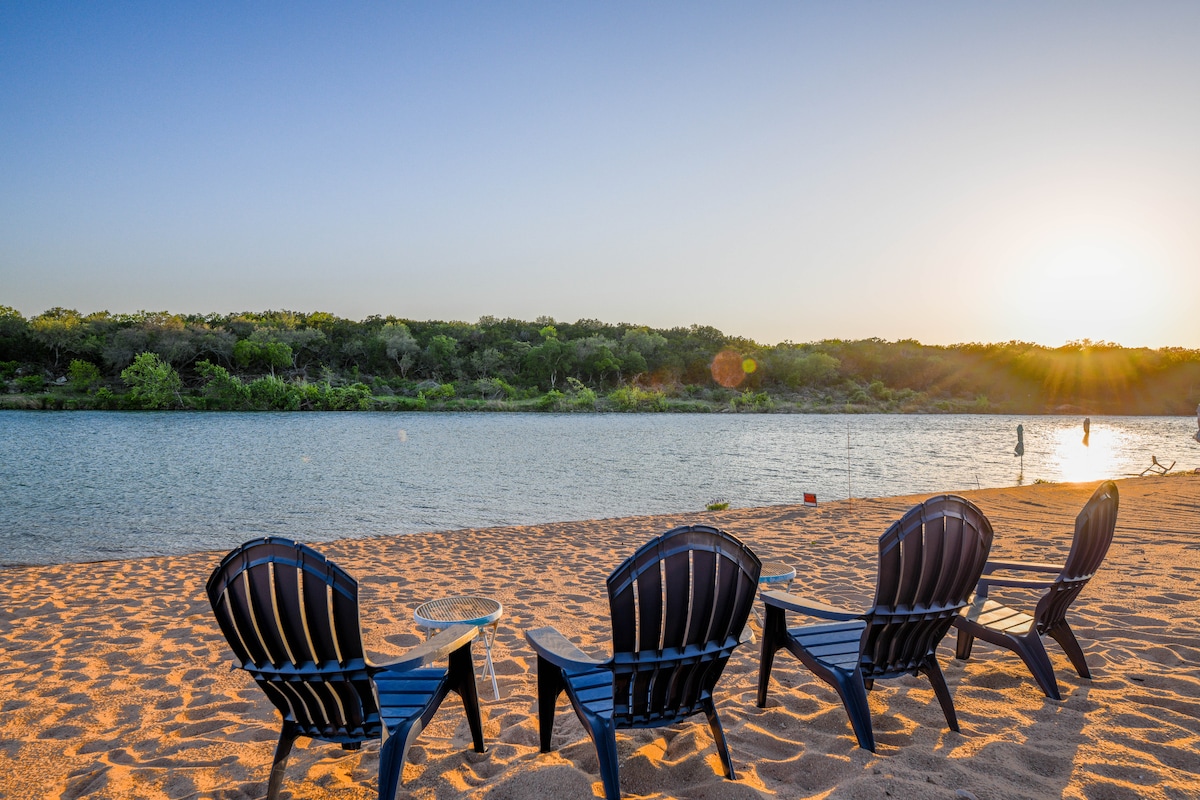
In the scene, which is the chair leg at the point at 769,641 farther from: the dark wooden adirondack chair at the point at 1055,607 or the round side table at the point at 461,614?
the round side table at the point at 461,614

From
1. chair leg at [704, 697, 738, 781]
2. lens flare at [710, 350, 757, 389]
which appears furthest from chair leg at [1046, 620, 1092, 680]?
lens flare at [710, 350, 757, 389]

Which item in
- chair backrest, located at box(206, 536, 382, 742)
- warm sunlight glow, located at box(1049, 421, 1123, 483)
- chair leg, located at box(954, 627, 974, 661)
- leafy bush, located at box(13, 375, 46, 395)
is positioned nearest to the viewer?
chair backrest, located at box(206, 536, 382, 742)

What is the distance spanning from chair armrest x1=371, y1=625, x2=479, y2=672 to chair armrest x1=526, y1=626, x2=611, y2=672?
1.00 feet

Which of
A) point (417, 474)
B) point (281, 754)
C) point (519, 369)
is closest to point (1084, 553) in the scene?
point (281, 754)

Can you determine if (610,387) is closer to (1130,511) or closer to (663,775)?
(1130,511)

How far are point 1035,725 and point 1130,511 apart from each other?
31.1ft

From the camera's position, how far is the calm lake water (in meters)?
12.6

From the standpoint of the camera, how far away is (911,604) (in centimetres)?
297

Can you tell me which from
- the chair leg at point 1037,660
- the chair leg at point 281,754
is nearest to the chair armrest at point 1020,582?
the chair leg at point 1037,660

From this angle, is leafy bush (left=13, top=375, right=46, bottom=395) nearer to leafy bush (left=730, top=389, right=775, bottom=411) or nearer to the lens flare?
leafy bush (left=730, top=389, right=775, bottom=411)

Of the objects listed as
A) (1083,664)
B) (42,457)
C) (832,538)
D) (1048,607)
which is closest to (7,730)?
(1048,607)

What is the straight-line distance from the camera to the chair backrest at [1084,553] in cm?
339

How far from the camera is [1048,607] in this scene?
354 cm

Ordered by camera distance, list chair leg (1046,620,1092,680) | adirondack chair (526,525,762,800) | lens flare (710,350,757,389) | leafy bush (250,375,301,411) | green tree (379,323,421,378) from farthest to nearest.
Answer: lens flare (710,350,757,389) → green tree (379,323,421,378) → leafy bush (250,375,301,411) → chair leg (1046,620,1092,680) → adirondack chair (526,525,762,800)
